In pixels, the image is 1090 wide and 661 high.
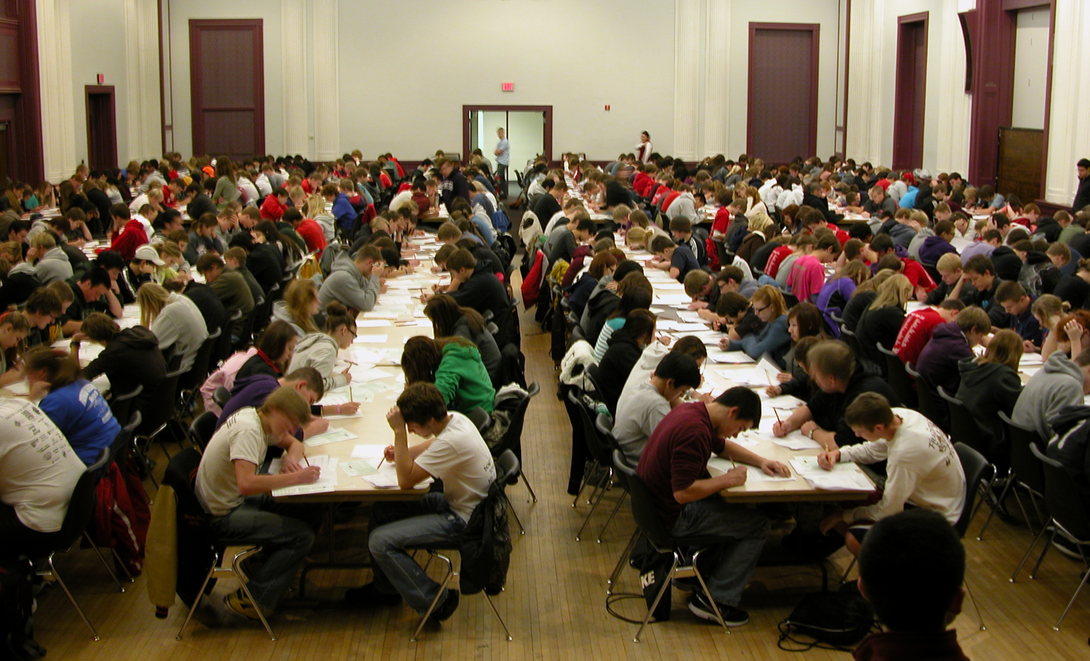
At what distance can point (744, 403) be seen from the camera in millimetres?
4625

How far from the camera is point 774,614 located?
500cm

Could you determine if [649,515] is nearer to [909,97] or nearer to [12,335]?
[12,335]

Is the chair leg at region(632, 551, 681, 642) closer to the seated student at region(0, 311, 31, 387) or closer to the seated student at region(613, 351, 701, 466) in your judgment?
the seated student at region(613, 351, 701, 466)

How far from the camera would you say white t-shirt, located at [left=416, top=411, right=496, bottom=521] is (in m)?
4.63

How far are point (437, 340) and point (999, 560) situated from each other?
3132 millimetres

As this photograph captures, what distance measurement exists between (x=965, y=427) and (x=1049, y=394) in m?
0.53

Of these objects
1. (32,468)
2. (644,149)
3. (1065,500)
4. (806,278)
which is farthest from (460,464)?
(644,149)

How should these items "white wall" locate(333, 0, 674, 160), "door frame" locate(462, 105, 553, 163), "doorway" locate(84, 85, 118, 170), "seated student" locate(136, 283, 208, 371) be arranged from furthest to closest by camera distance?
"door frame" locate(462, 105, 553, 163) → "white wall" locate(333, 0, 674, 160) → "doorway" locate(84, 85, 118, 170) → "seated student" locate(136, 283, 208, 371)

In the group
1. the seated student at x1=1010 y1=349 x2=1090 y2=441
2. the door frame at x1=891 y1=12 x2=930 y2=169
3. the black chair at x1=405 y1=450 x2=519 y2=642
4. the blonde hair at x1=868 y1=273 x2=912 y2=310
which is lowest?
the black chair at x1=405 y1=450 x2=519 y2=642

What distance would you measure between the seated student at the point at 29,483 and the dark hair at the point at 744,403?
2866 millimetres

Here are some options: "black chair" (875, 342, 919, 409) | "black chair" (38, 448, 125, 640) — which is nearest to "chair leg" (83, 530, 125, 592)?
"black chair" (38, 448, 125, 640)

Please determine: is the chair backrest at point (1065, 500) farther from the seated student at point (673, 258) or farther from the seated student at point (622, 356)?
the seated student at point (673, 258)

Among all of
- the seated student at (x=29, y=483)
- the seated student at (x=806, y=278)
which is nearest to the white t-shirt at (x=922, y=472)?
the seated student at (x=29, y=483)

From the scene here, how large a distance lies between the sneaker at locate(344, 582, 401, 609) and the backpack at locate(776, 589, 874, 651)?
5.97 ft
